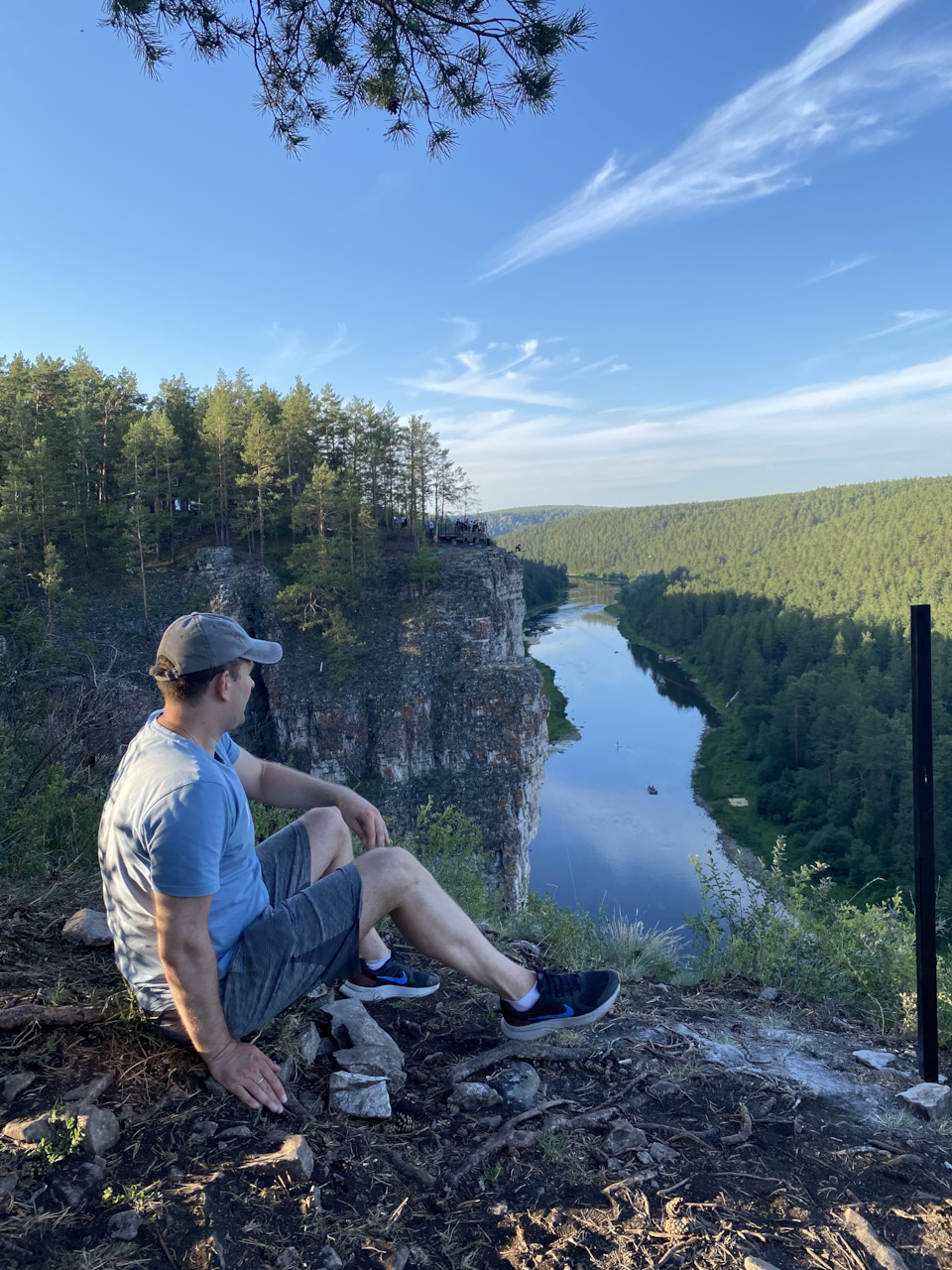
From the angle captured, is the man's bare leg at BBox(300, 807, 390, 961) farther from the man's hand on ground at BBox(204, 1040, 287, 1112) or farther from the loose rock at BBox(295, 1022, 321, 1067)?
the man's hand on ground at BBox(204, 1040, 287, 1112)

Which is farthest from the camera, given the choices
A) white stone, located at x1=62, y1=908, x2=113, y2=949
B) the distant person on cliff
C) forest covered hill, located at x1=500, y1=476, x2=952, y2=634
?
forest covered hill, located at x1=500, y1=476, x2=952, y2=634

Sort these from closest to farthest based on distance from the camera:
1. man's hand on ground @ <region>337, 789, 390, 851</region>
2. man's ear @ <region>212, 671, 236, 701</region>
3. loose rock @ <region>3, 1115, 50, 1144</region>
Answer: loose rock @ <region>3, 1115, 50, 1144</region> → man's ear @ <region>212, 671, 236, 701</region> → man's hand on ground @ <region>337, 789, 390, 851</region>

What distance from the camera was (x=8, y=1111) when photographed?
2.04 m

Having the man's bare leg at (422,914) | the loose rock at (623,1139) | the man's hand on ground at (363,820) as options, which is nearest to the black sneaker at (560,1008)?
the man's bare leg at (422,914)

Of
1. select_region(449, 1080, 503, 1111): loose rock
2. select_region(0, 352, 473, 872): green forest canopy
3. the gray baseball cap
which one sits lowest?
select_region(449, 1080, 503, 1111): loose rock

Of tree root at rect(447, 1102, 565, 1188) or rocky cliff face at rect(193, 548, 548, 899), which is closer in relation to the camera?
tree root at rect(447, 1102, 565, 1188)

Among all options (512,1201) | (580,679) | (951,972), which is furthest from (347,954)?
(580,679)

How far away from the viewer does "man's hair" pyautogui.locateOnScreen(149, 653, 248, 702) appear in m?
2.21

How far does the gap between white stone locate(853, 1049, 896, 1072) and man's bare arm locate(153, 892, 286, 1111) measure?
2.65m

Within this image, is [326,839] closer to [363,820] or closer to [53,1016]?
[363,820]

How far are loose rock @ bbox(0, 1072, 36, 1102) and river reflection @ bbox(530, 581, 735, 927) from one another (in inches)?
306

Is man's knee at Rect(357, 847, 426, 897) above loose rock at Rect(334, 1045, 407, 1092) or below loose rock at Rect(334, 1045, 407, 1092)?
above

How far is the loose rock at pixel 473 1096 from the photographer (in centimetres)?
249

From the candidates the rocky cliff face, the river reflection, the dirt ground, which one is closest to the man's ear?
the dirt ground
